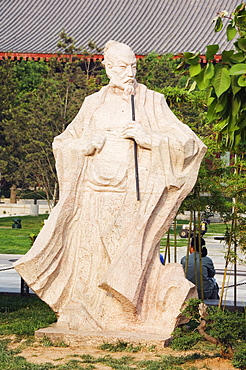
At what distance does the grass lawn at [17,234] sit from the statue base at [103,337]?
7.33 metres

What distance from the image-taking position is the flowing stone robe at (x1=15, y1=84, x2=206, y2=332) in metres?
6.93

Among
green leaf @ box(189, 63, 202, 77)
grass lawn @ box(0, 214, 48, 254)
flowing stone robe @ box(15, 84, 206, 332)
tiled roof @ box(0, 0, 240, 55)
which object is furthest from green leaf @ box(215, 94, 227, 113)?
tiled roof @ box(0, 0, 240, 55)

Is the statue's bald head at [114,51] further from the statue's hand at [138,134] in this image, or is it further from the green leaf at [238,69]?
the green leaf at [238,69]

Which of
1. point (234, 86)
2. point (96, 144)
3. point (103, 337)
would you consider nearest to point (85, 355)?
point (103, 337)

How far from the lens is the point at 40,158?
2253cm

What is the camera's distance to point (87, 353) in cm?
657

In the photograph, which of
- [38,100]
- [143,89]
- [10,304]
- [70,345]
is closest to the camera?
[70,345]

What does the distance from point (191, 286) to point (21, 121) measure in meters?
17.4

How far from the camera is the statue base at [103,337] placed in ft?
21.9

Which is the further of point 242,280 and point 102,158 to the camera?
point 242,280

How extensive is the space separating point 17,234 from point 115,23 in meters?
15.5

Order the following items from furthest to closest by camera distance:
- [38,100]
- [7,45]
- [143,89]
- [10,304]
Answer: [7,45] → [38,100] → [10,304] → [143,89]

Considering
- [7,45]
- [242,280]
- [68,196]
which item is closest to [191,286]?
[68,196]

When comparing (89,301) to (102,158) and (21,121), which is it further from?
(21,121)
